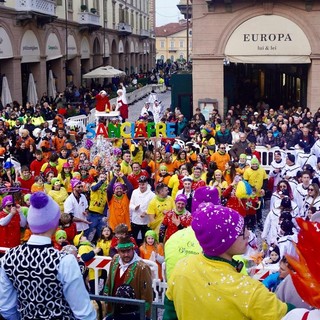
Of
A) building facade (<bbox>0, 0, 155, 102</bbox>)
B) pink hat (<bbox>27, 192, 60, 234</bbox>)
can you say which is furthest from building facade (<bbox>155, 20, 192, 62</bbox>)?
pink hat (<bbox>27, 192, 60, 234</bbox>)

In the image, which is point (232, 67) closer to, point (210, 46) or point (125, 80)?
point (210, 46)

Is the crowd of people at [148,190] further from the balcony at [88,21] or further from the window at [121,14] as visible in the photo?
the window at [121,14]

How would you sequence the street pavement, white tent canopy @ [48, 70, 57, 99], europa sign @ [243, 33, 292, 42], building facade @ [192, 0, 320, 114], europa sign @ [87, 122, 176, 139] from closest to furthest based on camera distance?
1. europa sign @ [87, 122, 176, 139]
2. building facade @ [192, 0, 320, 114]
3. europa sign @ [243, 33, 292, 42]
4. the street pavement
5. white tent canopy @ [48, 70, 57, 99]

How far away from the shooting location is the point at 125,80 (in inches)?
1865

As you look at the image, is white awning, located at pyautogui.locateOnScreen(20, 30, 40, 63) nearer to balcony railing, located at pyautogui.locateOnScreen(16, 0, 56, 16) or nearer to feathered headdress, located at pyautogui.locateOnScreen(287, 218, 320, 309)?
balcony railing, located at pyautogui.locateOnScreen(16, 0, 56, 16)

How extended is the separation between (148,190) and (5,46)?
63.6ft

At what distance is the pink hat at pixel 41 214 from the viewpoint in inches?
154

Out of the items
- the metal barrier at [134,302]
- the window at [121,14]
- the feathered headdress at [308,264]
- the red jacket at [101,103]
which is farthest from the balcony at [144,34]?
the feathered headdress at [308,264]

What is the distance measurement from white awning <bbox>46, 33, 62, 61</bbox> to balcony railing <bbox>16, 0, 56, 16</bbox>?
206 cm

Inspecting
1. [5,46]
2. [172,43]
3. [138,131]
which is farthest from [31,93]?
[172,43]

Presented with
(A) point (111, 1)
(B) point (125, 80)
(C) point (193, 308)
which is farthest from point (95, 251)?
(A) point (111, 1)

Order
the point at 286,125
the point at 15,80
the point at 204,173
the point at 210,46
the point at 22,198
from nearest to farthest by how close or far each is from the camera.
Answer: the point at 22,198 → the point at 204,173 → the point at 286,125 → the point at 210,46 → the point at 15,80

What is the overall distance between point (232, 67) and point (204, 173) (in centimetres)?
1500

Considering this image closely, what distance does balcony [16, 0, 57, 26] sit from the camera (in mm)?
28516
